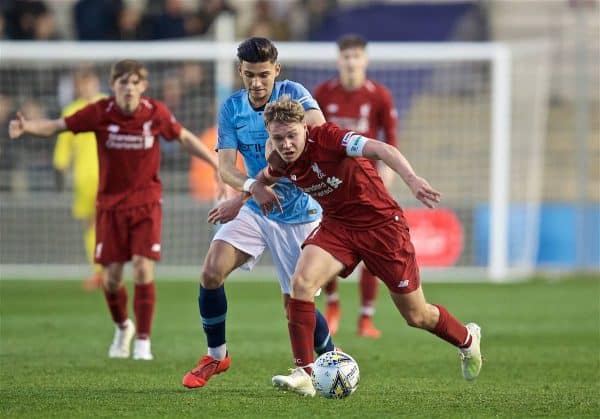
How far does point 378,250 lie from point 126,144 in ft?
10.3

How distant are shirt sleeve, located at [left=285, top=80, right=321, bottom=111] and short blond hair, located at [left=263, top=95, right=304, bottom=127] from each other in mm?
551

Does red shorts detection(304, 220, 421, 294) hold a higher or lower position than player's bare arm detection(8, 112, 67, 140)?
lower

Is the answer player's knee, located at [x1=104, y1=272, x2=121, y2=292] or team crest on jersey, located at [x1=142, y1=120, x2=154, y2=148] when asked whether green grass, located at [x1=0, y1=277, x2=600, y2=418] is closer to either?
player's knee, located at [x1=104, y1=272, x2=121, y2=292]

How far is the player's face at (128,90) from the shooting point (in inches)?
362

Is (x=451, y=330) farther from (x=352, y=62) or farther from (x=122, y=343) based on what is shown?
(x=352, y=62)

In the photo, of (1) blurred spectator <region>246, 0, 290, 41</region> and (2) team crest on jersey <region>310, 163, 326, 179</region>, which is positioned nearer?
(2) team crest on jersey <region>310, 163, 326, 179</region>

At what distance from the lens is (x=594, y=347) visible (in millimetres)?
10148

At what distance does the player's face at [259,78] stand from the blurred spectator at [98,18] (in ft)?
40.5

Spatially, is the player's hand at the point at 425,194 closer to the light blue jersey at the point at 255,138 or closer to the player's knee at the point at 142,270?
the light blue jersey at the point at 255,138

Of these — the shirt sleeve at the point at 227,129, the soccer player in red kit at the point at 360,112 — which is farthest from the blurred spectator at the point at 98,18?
the shirt sleeve at the point at 227,129

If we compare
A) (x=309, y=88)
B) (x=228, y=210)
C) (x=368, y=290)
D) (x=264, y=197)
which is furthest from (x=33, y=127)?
(x=309, y=88)

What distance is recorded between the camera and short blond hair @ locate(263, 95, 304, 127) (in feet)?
22.0

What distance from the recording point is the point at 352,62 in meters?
11.1

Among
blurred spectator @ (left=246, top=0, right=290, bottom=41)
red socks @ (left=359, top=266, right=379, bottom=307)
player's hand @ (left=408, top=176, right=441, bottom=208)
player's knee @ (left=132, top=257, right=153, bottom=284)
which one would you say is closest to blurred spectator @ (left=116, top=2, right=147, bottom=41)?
blurred spectator @ (left=246, top=0, right=290, bottom=41)
